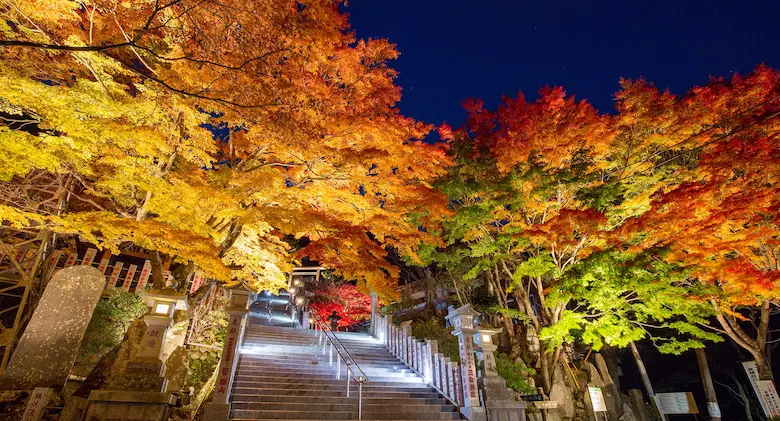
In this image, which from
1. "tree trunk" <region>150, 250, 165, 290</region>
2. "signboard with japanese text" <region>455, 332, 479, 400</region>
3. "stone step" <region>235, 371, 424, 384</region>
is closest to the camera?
"tree trunk" <region>150, 250, 165, 290</region>

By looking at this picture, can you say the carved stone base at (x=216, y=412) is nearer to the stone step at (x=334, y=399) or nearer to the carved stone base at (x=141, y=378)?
the stone step at (x=334, y=399)

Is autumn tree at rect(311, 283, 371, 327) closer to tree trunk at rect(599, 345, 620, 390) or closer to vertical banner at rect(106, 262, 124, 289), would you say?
vertical banner at rect(106, 262, 124, 289)

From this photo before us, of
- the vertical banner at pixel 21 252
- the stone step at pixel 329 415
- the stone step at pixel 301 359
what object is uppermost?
the vertical banner at pixel 21 252

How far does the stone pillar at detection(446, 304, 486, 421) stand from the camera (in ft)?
30.1

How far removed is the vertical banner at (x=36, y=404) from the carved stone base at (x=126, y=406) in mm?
998

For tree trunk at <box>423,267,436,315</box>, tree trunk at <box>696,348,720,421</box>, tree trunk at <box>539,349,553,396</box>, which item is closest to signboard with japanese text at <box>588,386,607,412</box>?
tree trunk at <box>539,349,553,396</box>

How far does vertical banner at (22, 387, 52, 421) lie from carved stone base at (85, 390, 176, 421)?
100 centimetres

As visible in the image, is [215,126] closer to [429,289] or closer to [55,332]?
[55,332]

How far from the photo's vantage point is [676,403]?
1492 centimetres

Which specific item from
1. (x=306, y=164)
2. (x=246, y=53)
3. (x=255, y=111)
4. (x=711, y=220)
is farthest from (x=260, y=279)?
(x=711, y=220)

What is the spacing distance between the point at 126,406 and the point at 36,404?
1628mm

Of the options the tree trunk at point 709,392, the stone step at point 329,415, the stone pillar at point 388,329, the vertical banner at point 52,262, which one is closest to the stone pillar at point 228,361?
the stone step at point 329,415

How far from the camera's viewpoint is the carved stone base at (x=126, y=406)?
21.4ft

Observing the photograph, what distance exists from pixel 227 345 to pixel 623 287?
11250 mm
